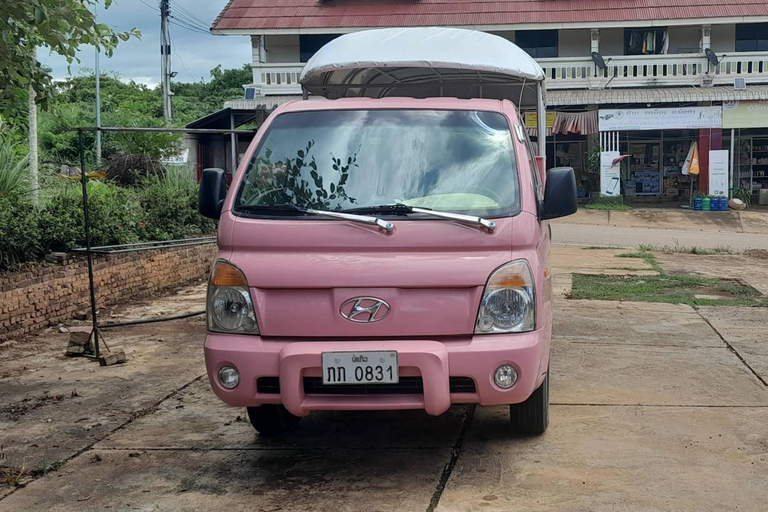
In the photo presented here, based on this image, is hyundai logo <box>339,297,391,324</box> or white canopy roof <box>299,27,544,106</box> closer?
hyundai logo <box>339,297,391,324</box>

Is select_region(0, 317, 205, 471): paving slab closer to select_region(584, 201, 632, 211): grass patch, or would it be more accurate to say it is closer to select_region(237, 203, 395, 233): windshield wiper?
select_region(237, 203, 395, 233): windshield wiper

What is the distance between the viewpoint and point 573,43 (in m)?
24.0

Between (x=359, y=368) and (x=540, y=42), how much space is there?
851 inches

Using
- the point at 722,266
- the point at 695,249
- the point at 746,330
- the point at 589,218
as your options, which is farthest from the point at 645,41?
the point at 746,330

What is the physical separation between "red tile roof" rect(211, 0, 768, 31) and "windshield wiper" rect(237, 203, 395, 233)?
19.4m

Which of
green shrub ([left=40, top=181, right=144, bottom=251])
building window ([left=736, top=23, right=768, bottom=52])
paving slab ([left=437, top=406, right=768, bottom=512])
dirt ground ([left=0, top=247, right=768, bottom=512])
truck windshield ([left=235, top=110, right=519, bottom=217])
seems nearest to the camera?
paving slab ([left=437, top=406, right=768, bottom=512])

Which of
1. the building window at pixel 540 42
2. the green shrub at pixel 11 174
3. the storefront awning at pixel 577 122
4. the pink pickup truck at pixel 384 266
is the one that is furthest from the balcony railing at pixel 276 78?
the pink pickup truck at pixel 384 266

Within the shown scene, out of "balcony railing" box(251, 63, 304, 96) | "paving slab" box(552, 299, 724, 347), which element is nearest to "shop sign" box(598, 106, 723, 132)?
"balcony railing" box(251, 63, 304, 96)

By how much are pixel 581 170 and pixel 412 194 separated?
68.2 ft

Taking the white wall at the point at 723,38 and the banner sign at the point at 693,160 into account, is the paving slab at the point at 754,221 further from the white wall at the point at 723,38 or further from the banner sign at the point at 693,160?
the white wall at the point at 723,38

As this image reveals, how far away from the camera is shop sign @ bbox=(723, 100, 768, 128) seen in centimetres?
2162

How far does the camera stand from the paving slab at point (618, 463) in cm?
389

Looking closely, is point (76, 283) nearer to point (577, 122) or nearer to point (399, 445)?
point (399, 445)

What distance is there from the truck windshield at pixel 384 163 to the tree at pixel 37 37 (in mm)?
1690
